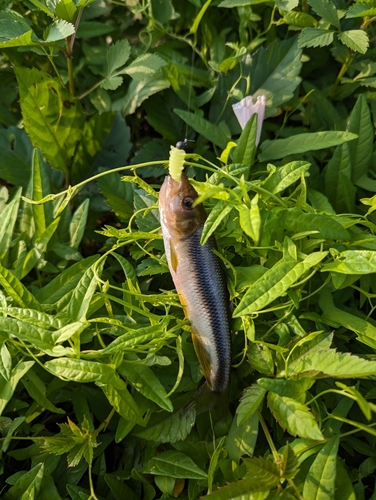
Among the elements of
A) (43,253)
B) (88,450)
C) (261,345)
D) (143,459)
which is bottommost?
(143,459)

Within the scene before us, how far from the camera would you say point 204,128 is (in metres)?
1.47

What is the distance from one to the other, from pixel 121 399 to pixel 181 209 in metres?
0.47

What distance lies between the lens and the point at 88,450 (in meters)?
1.19

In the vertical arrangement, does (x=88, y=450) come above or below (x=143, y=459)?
above

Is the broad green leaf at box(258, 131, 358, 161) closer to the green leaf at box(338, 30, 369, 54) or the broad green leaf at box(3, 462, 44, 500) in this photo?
the green leaf at box(338, 30, 369, 54)

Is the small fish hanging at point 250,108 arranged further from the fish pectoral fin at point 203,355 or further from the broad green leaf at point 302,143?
the fish pectoral fin at point 203,355

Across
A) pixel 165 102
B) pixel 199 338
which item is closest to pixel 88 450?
pixel 199 338

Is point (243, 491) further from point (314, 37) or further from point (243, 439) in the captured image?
point (314, 37)

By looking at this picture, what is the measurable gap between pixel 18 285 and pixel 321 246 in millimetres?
738

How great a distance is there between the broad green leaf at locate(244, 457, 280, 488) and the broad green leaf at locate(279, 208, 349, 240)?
520 mm

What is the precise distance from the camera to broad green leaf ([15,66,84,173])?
1.47 m

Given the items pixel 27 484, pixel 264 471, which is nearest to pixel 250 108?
pixel 264 471

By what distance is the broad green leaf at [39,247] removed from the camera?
4.47 ft

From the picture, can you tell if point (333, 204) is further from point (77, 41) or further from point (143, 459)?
point (77, 41)
